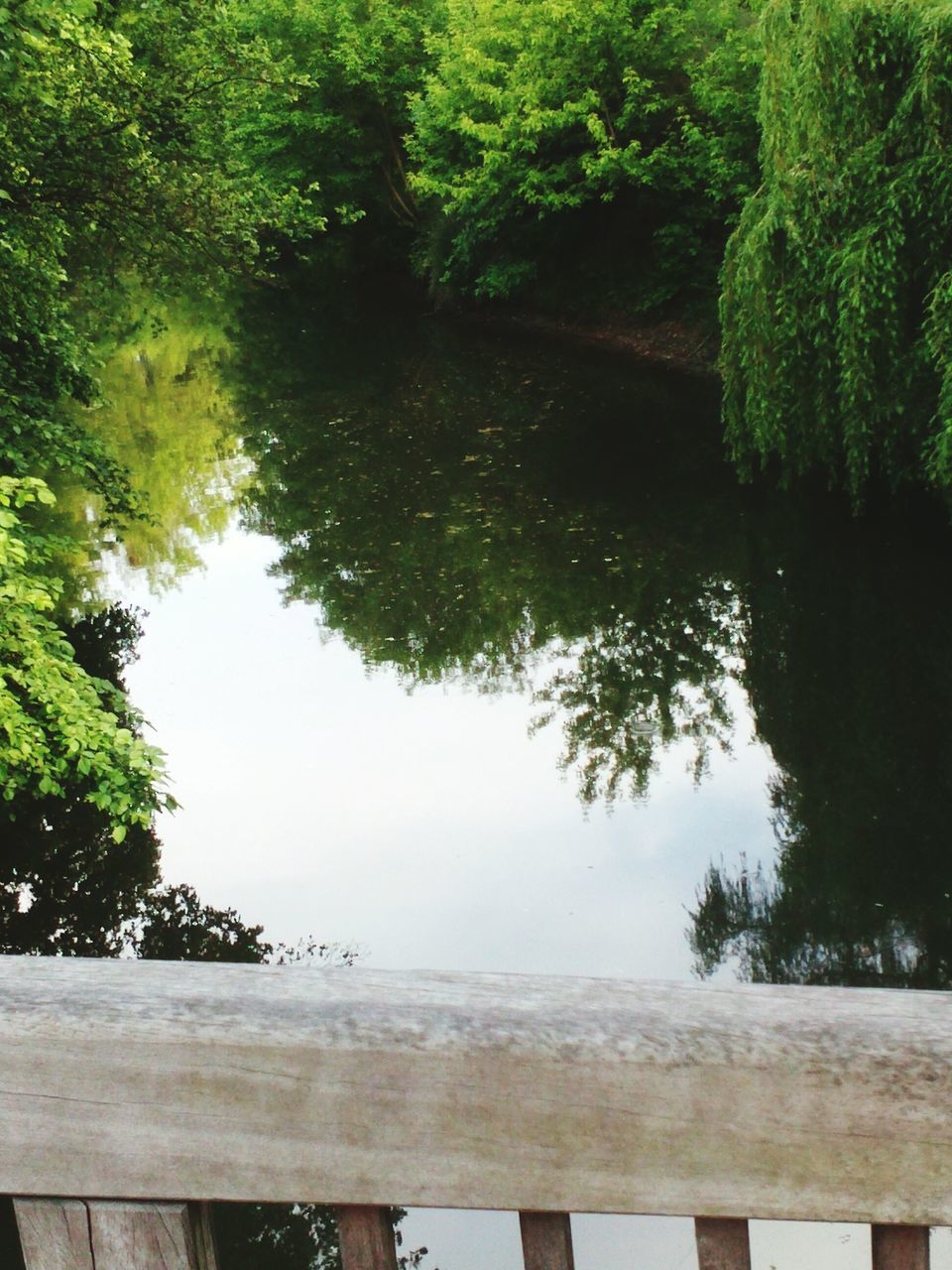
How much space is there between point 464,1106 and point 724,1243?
241 millimetres

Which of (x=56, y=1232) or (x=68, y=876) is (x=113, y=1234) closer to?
(x=56, y=1232)

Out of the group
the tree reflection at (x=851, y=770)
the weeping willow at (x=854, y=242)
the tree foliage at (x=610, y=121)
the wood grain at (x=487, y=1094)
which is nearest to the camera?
the wood grain at (x=487, y=1094)

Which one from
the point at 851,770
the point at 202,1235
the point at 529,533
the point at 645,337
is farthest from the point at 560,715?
the point at 645,337

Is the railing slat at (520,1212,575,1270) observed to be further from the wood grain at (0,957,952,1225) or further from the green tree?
the green tree

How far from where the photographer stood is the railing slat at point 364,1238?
110 cm

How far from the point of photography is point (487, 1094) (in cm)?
104

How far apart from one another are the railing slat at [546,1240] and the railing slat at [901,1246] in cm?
25

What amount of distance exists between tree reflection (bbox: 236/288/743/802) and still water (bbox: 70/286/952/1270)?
53mm

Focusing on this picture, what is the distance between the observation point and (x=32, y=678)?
5.55m

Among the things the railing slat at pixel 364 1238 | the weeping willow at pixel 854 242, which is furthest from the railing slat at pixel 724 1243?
the weeping willow at pixel 854 242

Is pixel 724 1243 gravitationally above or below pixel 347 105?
below

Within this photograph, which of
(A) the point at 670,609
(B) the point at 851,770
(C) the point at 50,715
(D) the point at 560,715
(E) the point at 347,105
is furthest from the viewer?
(E) the point at 347,105

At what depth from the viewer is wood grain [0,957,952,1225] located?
1014mm

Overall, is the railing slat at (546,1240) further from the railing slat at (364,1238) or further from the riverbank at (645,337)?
the riverbank at (645,337)
